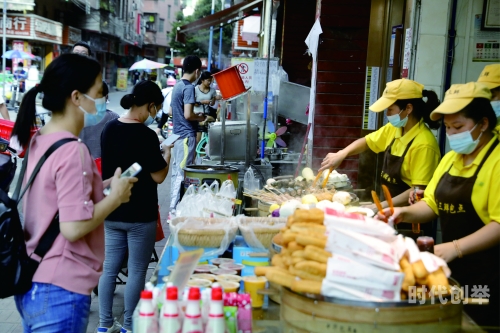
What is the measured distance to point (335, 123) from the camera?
7.57m

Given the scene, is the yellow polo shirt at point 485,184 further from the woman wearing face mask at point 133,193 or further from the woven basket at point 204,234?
the woman wearing face mask at point 133,193

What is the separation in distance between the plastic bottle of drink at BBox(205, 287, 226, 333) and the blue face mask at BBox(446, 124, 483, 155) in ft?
5.26

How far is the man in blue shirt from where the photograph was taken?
887 centimetres

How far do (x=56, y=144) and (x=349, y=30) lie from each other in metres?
5.42

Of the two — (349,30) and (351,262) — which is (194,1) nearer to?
(349,30)

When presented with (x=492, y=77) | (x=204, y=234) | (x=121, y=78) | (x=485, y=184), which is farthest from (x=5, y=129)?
(x=121, y=78)

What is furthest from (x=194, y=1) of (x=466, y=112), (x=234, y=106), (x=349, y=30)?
(x=466, y=112)

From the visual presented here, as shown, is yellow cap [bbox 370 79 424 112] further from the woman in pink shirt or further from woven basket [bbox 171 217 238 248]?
the woman in pink shirt

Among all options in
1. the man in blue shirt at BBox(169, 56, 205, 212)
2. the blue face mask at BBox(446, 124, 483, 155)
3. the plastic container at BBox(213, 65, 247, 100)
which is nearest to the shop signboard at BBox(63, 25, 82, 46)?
the man in blue shirt at BBox(169, 56, 205, 212)

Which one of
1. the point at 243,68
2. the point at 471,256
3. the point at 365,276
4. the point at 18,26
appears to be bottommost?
the point at 471,256

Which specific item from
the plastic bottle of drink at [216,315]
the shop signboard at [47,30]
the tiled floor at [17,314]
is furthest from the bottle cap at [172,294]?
the shop signboard at [47,30]

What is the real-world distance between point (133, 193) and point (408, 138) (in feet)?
7.26

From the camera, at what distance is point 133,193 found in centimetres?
464

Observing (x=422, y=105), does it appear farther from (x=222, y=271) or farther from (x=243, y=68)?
(x=243, y=68)
